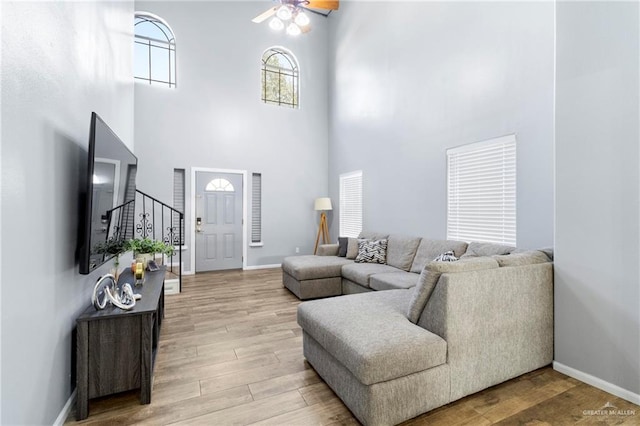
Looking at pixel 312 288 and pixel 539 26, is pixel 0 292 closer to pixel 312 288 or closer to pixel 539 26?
pixel 312 288

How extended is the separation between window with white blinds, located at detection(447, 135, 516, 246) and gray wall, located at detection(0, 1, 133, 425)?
3855 millimetres

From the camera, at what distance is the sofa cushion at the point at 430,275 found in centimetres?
191

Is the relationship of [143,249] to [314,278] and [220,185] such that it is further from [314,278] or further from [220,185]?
[220,185]

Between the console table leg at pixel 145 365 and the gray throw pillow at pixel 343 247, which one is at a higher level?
the gray throw pillow at pixel 343 247

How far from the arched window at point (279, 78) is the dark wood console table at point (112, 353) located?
5.62 metres

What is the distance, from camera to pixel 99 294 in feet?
7.25

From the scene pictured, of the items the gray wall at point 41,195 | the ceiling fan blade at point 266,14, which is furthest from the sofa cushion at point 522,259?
the ceiling fan blade at point 266,14

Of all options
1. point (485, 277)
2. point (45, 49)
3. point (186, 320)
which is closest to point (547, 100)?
point (485, 277)

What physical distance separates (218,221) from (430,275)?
5038 mm

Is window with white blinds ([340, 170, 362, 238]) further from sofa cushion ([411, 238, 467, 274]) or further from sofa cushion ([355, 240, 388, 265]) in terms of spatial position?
sofa cushion ([411, 238, 467, 274])

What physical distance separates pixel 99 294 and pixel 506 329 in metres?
2.95

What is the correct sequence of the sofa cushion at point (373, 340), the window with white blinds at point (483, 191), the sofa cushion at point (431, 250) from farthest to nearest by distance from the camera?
1. the sofa cushion at point (431, 250)
2. the window with white blinds at point (483, 191)
3. the sofa cushion at point (373, 340)

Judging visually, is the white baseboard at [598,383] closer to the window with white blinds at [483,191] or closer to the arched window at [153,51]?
the window with white blinds at [483,191]

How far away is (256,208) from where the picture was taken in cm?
649
